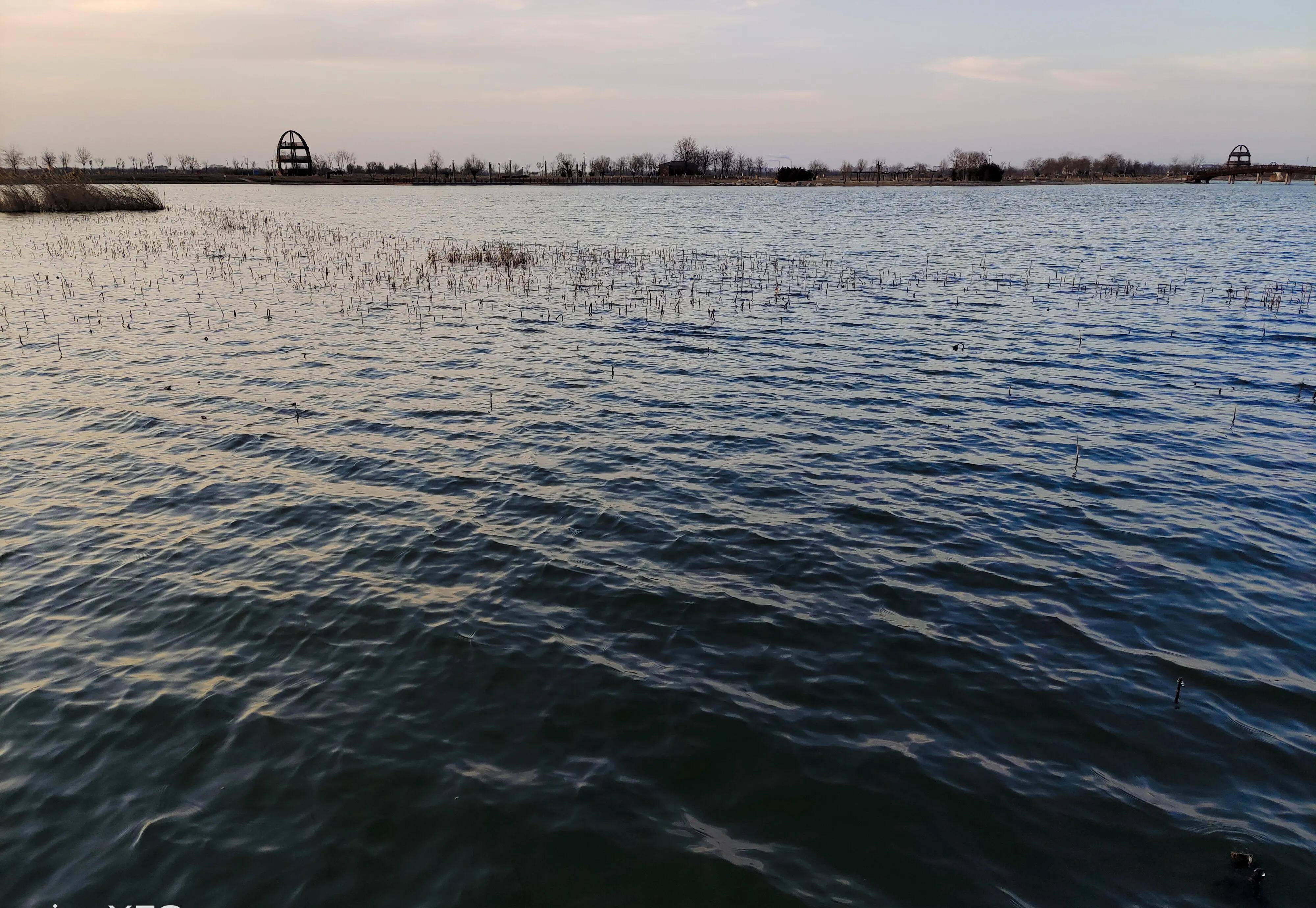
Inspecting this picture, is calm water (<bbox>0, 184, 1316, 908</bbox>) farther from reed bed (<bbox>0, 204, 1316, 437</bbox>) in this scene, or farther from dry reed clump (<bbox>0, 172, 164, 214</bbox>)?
dry reed clump (<bbox>0, 172, 164, 214</bbox>)

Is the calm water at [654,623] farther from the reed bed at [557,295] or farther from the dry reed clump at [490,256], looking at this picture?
the dry reed clump at [490,256]

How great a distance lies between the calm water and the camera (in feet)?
20.6

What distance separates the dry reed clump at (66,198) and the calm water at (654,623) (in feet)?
209

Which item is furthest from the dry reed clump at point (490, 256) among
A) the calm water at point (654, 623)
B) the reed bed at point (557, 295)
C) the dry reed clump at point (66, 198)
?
the dry reed clump at point (66, 198)

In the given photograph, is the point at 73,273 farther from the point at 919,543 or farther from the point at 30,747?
the point at 919,543

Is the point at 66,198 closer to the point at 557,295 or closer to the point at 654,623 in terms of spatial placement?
the point at 557,295

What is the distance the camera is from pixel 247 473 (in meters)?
14.2

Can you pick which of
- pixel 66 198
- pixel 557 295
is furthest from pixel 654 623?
pixel 66 198

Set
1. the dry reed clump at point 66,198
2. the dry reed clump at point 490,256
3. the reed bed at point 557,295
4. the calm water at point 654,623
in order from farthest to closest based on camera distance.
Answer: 1. the dry reed clump at point 66,198
2. the dry reed clump at point 490,256
3. the reed bed at point 557,295
4. the calm water at point 654,623

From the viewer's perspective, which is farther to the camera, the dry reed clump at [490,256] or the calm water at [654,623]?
the dry reed clump at [490,256]

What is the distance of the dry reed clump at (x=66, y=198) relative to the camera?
70000 mm

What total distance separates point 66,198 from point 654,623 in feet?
296

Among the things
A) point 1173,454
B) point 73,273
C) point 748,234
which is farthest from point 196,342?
point 748,234

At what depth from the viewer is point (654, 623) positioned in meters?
9.57
